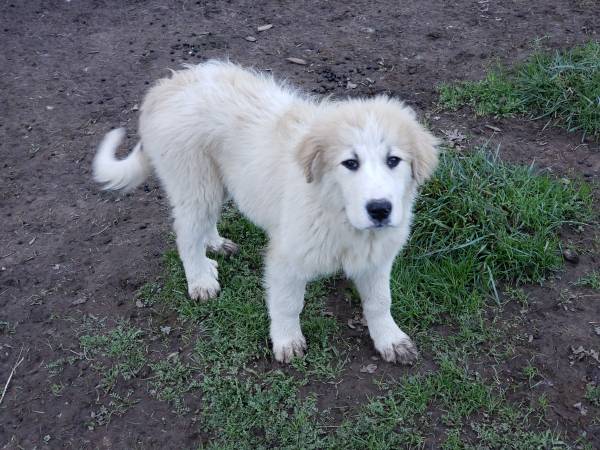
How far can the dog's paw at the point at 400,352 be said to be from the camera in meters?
3.37

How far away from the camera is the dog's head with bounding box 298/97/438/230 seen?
2.46 meters

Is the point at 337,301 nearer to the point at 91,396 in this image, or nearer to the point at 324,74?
the point at 91,396

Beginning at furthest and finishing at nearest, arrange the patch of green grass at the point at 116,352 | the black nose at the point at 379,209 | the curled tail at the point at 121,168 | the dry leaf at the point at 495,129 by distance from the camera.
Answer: the dry leaf at the point at 495,129
the curled tail at the point at 121,168
the patch of green grass at the point at 116,352
the black nose at the point at 379,209

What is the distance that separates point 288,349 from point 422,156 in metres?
1.46

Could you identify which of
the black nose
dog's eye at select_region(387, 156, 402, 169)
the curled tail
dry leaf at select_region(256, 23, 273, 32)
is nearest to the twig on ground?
the curled tail

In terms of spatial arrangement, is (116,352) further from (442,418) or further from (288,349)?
(442,418)

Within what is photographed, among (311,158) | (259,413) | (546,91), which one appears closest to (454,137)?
(546,91)

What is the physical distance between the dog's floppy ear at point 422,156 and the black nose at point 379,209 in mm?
353

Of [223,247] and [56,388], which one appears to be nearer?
[56,388]

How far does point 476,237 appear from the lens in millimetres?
3809

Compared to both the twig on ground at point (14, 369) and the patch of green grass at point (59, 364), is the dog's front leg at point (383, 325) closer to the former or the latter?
the patch of green grass at point (59, 364)

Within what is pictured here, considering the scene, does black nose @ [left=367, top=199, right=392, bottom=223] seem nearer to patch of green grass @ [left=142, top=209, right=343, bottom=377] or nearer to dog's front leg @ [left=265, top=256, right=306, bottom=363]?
dog's front leg @ [left=265, top=256, right=306, bottom=363]

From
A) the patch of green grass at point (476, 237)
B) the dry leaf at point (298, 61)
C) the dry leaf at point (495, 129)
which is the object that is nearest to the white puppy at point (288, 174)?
the patch of green grass at point (476, 237)

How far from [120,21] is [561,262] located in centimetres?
599
